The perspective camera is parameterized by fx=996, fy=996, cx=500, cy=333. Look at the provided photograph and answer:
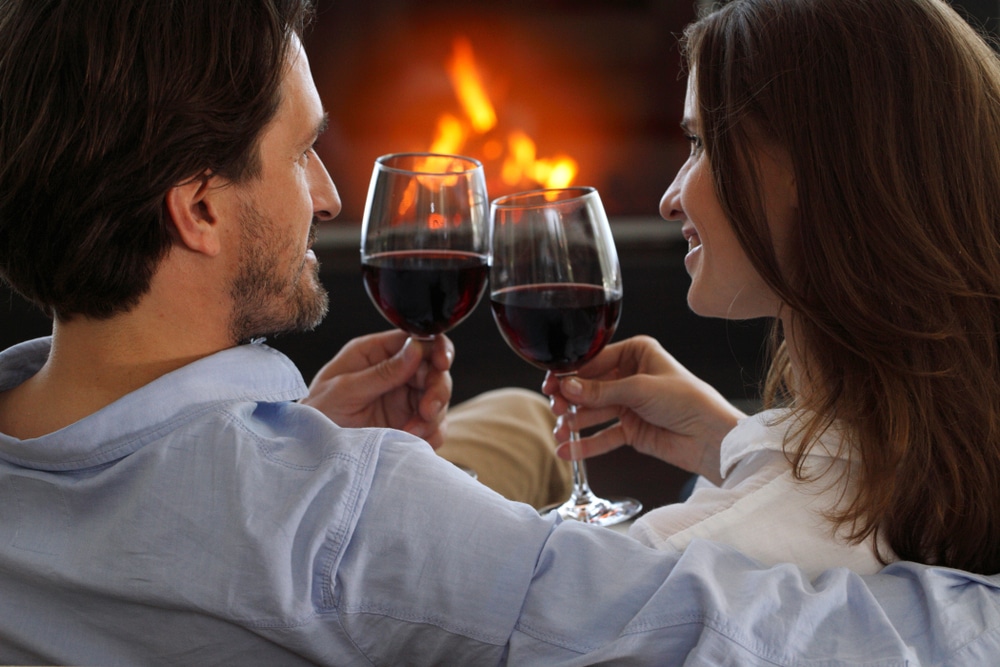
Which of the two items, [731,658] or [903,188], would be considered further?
[903,188]

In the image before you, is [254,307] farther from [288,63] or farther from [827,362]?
[827,362]

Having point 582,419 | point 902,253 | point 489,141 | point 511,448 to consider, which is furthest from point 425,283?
point 489,141

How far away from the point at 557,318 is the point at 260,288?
0.31 meters

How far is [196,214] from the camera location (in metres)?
0.98

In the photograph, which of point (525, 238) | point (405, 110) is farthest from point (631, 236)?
point (525, 238)

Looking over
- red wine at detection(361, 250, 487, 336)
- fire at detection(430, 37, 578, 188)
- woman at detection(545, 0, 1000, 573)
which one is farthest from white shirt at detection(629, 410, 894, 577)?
fire at detection(430, 37, 578, 188)

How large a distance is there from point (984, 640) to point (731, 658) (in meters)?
0.19

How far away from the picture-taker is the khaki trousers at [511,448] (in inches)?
65.3

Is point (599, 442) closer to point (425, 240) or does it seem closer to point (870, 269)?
point (425, 240)

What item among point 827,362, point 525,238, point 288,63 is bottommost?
point 827,362

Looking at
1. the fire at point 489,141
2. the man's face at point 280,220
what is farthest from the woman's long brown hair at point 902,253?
the fire at point 489,141

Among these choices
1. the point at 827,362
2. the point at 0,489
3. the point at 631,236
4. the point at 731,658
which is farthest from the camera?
the point at 631,236

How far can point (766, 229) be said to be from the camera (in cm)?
97

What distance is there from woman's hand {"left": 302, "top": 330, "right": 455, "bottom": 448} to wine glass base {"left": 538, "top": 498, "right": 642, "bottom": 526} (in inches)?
10.5
